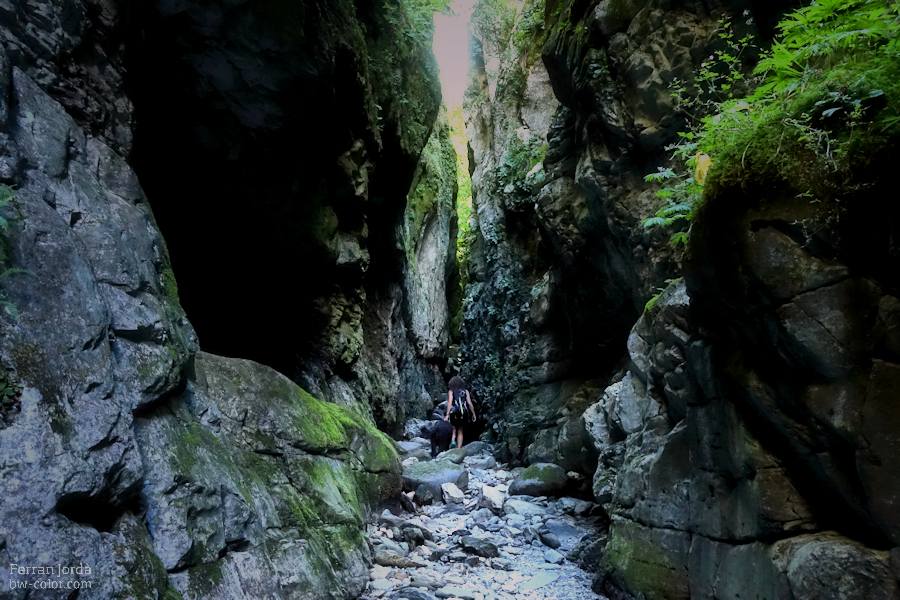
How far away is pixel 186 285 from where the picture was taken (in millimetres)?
9000

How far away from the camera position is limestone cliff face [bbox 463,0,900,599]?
259 centimetres

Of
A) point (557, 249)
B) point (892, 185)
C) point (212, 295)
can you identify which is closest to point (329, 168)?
point (212, 295)

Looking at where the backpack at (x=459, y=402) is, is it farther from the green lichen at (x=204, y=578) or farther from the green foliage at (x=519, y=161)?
the green lichen at (x=204, y=578)

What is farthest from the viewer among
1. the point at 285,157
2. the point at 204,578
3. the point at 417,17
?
the point at 417,17

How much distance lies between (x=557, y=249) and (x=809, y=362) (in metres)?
8.52

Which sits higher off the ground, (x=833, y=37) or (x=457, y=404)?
(x=833, y=37)

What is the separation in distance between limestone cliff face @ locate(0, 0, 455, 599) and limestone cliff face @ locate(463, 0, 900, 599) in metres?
2.98

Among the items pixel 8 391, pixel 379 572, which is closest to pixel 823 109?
pixel 8 391

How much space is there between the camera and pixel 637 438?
18.2ft

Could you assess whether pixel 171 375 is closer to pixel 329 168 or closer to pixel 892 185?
pixel 892 185

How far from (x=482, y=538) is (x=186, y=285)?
6808 millimetres

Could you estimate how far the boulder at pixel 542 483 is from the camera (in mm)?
8883

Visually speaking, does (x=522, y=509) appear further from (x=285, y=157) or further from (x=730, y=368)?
(x=285, y=157)

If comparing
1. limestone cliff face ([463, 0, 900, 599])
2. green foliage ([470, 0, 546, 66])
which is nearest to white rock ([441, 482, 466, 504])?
limestone cliff face ([463, 0, 900, 599])
